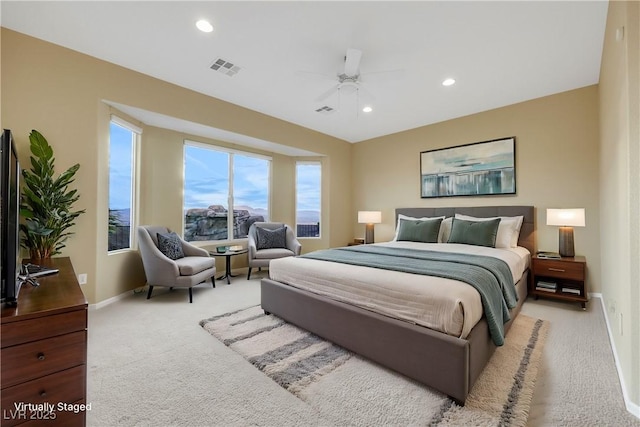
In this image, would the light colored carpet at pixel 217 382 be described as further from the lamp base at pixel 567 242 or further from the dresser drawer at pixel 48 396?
the lamp base at pixel 567 242

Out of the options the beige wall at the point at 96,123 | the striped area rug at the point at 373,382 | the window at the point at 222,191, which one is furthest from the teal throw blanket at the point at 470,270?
the window at the point at 222,191

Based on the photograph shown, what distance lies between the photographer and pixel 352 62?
2643 mm

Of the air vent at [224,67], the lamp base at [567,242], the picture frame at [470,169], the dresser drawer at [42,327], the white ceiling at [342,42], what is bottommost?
the dresser drawer at [42,327]

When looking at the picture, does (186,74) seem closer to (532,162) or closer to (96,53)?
(96,53)

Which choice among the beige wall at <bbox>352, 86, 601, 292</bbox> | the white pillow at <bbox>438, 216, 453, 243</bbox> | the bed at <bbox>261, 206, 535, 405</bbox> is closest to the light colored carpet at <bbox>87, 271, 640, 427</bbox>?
the bed at <bbox>261, 206, 535, 405</bbox>

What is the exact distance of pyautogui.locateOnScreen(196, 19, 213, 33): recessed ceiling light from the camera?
2.40m

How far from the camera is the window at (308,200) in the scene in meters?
5.90

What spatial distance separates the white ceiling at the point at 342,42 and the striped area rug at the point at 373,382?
2645 millimetres

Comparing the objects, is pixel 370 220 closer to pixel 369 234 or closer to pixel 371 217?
pixel 371 217

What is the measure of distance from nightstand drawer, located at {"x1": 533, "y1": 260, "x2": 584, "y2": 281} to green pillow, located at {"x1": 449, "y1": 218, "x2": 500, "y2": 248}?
1.83 feet

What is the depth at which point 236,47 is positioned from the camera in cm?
274

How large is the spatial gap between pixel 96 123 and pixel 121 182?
0.91m

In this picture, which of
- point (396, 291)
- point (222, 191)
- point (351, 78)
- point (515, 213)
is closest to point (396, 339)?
point (396, 291)

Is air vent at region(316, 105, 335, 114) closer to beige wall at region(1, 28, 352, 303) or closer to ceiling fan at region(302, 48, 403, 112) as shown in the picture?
ceiling fan at region(302, 48, 403, 112)
